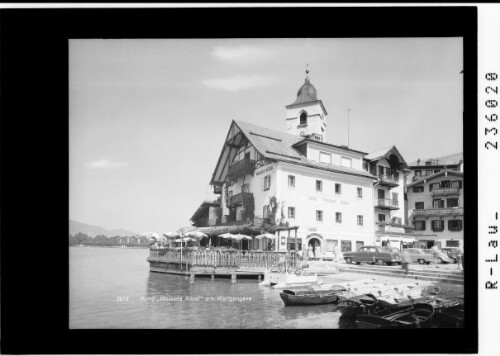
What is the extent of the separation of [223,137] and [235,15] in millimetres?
2367

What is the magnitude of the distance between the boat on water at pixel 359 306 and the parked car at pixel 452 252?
5.82ft

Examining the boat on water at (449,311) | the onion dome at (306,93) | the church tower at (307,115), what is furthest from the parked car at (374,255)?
the onion dome at (306,93)

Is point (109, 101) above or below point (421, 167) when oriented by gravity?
above

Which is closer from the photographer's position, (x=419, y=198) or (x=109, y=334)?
(x=109, y=334)

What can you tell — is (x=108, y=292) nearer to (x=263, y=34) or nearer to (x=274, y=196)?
(x=274, y=196)

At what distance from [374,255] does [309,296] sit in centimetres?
171

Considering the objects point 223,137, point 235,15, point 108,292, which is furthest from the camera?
point 223,137

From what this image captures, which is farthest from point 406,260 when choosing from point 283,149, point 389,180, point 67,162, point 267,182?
point 67,162

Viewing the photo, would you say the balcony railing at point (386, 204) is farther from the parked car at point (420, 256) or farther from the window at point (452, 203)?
the window at point (452, 203)

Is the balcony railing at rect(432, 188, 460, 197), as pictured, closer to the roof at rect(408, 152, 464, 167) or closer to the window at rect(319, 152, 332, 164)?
the roof at rect(408, 152, 464, 167)

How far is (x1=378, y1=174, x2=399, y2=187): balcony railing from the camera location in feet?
33.7

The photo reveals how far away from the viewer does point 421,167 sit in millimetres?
9875

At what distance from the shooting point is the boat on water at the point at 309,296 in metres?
9.74

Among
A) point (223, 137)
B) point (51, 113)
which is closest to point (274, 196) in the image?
point (223, 137)
